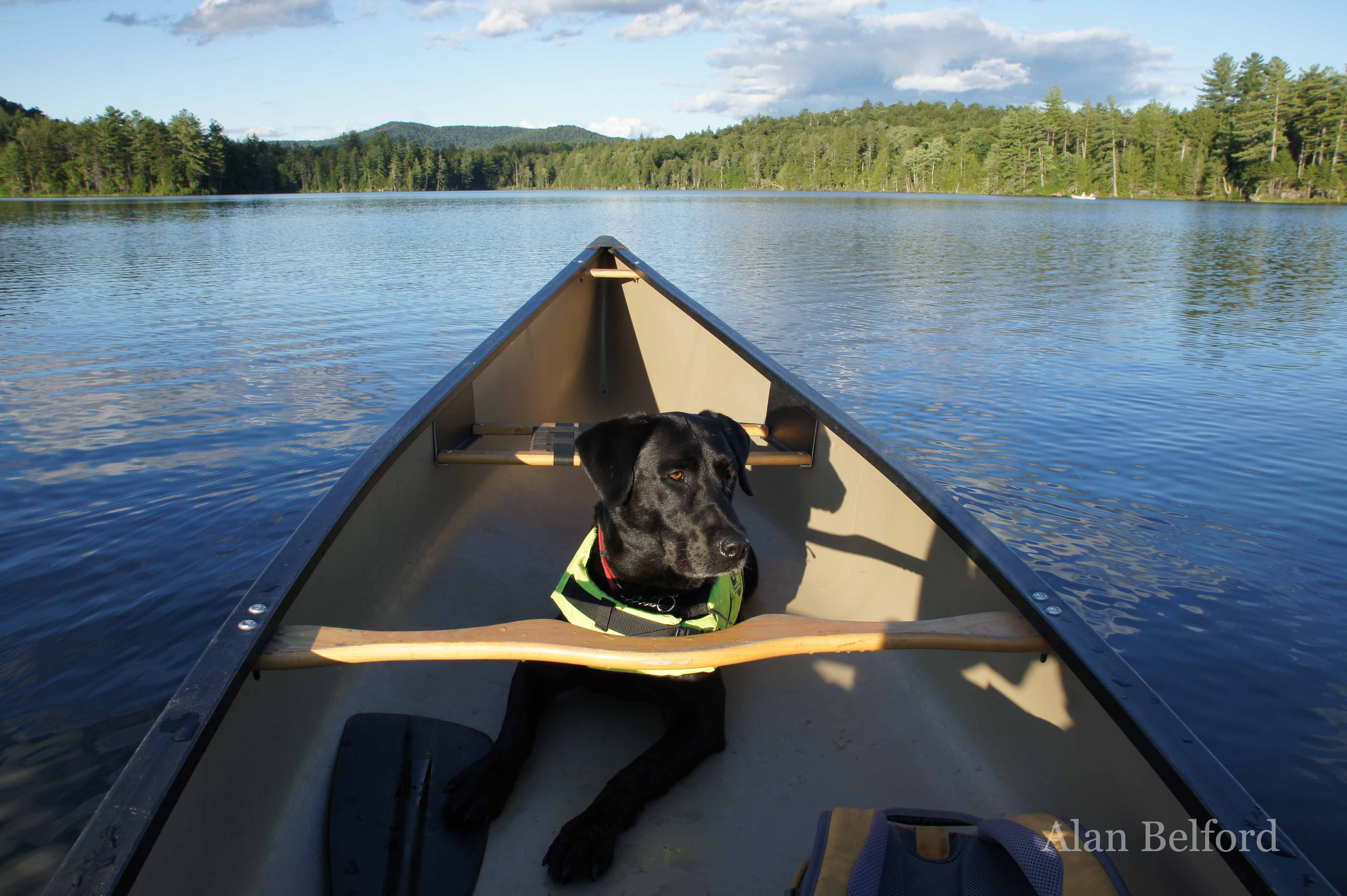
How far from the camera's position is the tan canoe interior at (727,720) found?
6.29ft

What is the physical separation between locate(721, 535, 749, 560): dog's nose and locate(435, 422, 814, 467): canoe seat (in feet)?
3.71

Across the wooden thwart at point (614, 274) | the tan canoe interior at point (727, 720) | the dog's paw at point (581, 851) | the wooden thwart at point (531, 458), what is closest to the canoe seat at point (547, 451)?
the wooden thwart at point (531, 458)

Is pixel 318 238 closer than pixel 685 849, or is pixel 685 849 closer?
pixel 685 849

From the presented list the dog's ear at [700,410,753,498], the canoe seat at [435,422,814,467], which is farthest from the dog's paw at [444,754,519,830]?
the canoe seat at [435,422,814,467]

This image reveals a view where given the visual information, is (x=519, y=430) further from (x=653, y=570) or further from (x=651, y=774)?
(x=651, y=774)

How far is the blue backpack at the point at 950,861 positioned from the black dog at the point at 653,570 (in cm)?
74

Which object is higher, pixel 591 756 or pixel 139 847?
pixel 139 847

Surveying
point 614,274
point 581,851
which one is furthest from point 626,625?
point 614,274

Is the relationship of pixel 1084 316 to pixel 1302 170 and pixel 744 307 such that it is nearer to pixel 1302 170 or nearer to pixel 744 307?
pixel 744 307

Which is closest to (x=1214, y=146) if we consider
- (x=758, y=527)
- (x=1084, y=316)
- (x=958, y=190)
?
(x=958, y=190)

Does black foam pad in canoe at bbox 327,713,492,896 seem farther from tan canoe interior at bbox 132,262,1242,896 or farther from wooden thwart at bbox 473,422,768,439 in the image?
wooden thwart at bbox 473,422,768,439

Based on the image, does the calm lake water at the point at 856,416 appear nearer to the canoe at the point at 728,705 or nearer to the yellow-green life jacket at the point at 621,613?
the canoe at the point at 728,705

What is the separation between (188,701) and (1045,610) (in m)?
2.16

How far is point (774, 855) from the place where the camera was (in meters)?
2.31
